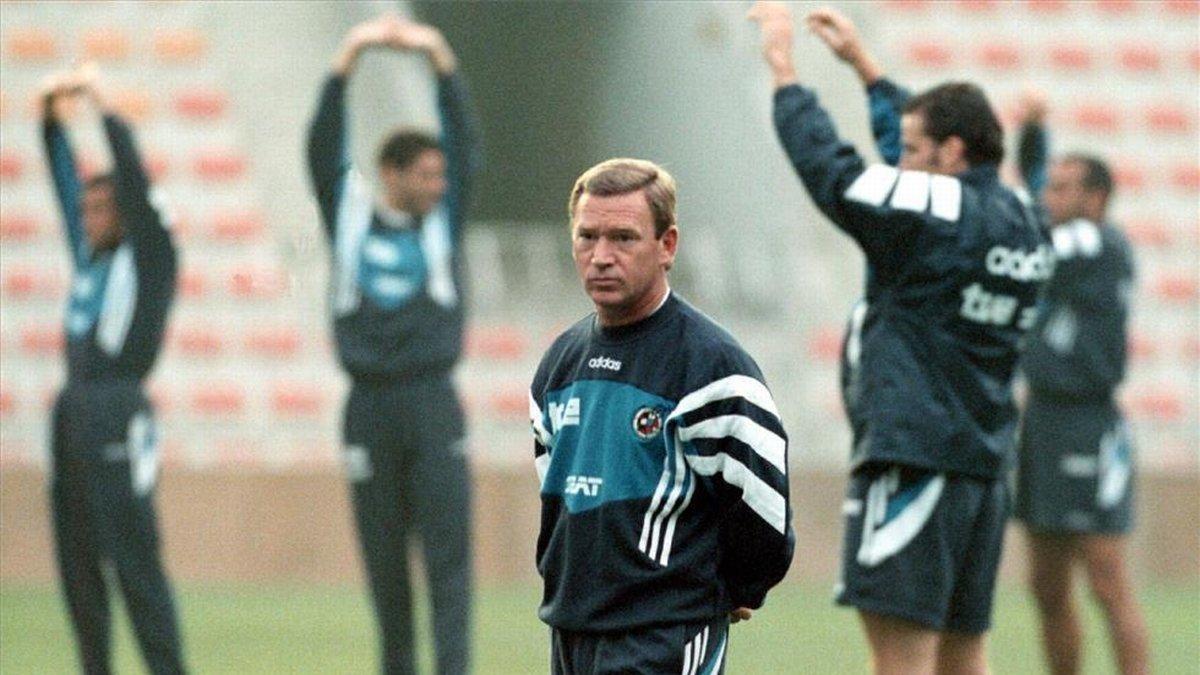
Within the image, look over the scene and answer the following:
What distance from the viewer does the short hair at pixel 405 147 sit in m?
7.85

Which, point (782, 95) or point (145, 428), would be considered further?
point (145, 428)

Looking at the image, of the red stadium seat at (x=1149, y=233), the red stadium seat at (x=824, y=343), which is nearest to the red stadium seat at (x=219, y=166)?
the red stadium seat at (x=824, y=343)

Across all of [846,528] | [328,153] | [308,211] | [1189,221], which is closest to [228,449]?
[308,211]

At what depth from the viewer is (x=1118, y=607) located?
7695 millimetres

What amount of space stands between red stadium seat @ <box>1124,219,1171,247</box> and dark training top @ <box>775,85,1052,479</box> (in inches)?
332

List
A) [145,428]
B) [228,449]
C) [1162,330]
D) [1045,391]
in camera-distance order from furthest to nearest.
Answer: [1162,330] < [228,449] < [1045,391] < [145,428]

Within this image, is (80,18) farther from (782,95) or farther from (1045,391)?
(782,95)

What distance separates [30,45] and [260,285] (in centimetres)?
209

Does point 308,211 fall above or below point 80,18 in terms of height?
below

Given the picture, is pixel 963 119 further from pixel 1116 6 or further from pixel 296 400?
pixel 1116 6

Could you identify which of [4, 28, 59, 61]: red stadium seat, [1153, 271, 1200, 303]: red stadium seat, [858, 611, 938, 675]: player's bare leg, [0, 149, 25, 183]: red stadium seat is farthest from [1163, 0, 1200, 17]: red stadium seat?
[858, 611, 938, 675]: player's bare leg

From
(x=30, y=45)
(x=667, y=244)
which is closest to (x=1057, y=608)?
(x=667, y=244)

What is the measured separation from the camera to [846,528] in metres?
5.70

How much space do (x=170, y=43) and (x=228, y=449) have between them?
102 inches
